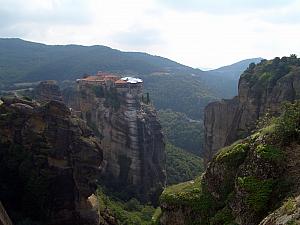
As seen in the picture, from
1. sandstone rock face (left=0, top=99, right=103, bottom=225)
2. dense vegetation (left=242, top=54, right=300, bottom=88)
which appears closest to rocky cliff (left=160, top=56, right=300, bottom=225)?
sandstone rock face (left=0, top=99, right=103, bottom=225)

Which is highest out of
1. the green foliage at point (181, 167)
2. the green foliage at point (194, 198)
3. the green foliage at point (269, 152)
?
the green foliage at point (269, 152)

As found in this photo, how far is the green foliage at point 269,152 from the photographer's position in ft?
46.0

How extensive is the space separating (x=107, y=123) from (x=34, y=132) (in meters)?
31.9

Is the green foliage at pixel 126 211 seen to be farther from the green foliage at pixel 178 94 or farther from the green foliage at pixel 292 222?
the green foliage at pixel 178 94

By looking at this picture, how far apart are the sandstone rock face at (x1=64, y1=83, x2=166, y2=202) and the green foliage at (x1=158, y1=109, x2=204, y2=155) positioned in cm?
3085

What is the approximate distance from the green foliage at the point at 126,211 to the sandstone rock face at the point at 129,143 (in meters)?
7.04

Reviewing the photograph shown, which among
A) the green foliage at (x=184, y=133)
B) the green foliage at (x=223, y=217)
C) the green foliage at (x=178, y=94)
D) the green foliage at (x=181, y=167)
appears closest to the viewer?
the green foliage at (x=223, y=217)

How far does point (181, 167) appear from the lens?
83188mm

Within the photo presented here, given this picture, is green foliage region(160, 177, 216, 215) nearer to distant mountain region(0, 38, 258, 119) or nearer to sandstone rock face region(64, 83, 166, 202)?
sandstone rock face region(64, 83, 166, 202)

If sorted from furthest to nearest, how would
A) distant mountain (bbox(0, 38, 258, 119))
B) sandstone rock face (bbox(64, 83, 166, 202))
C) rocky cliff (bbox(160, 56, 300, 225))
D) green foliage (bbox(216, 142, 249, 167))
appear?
distant mountain (bbox(0, 38, 258, 119)) < sandstone rock face (bbox(64, 83, 166, 202)) < green foliage (bbox(216, 142, 249, 167)) < rocky cliff (bbox(160, 56, 300, 225))

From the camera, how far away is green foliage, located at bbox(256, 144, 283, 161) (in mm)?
14030

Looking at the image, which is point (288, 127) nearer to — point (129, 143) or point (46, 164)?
point (46, 164)

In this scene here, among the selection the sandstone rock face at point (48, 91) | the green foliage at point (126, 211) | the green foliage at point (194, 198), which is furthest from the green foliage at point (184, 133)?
the green foliage at point (194, 198)

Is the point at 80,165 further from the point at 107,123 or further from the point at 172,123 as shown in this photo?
the point at 172,123
